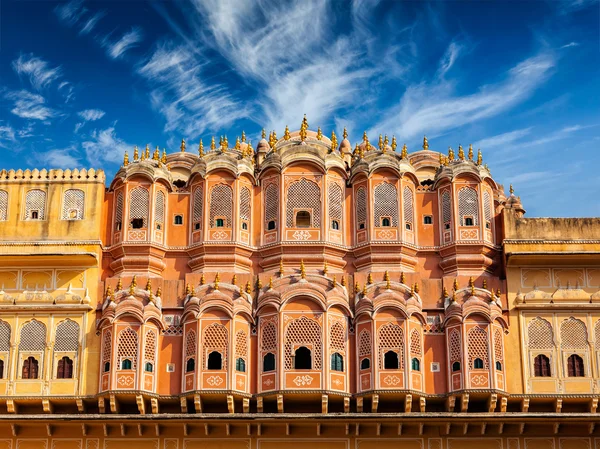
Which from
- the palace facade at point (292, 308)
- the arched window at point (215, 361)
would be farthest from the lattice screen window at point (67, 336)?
the arched window at point (215, 361)

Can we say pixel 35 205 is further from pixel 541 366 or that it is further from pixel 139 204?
pixel 541 366

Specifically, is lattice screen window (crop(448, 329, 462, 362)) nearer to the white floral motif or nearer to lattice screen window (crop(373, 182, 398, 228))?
lattice screen window (crop(373, 182, 398, 228))

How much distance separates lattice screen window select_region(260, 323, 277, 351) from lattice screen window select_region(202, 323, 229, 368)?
3.14 feet

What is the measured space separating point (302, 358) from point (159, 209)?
6.08 m

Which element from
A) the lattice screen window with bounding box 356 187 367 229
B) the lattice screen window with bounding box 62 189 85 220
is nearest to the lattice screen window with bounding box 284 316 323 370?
the lattice screen window with bounding box 356 187 367 229

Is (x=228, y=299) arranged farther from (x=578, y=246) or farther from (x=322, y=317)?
(x=578, y=246)

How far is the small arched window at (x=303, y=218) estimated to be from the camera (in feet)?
102

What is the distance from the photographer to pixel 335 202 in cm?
3130

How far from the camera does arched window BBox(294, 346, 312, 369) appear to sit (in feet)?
94.4

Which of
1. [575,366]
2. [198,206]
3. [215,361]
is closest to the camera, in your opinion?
[215,361]

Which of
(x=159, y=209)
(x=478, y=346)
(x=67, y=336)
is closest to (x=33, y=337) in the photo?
(x=67, y=336)

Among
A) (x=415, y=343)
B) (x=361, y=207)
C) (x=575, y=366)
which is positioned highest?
(x=361, y=207)

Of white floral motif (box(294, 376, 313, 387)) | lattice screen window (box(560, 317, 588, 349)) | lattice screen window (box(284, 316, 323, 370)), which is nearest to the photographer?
white floral motif (box(294, 376, 313, 387))

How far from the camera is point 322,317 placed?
2903cm
